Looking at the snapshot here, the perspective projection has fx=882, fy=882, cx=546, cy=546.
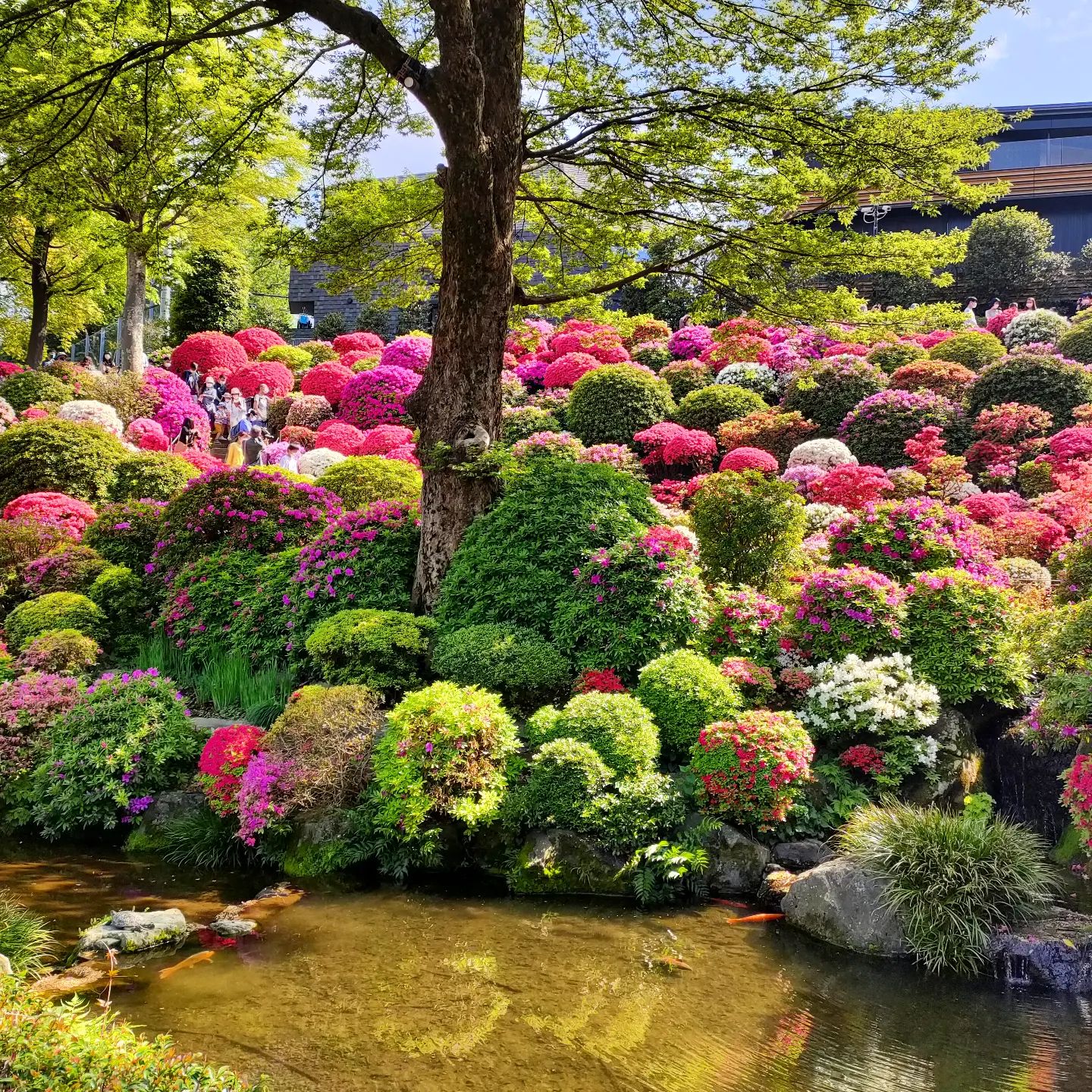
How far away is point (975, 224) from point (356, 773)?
88.7 feet

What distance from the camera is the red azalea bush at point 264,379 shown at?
2209 centimetres

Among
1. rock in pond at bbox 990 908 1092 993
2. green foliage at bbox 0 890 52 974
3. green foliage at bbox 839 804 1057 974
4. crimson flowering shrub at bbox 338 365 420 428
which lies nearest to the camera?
green foliage at bbox 0 890 52 974

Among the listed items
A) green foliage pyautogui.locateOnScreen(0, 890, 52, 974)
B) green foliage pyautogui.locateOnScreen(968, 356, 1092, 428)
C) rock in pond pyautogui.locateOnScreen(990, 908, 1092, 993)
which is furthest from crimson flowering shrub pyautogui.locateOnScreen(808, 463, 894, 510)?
green foliage pyautogui.locateOnScreen(0, 890, 52, 974)

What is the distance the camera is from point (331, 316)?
32062mm

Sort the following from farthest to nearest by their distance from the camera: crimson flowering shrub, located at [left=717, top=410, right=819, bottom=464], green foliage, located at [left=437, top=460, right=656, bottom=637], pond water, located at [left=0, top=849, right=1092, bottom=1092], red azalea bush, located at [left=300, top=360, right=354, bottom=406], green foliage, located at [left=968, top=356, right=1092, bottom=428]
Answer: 1. red azalea bush, located at [left=300, top=360, right=354, bottom=406]
2. crimson flowering shrub, located at [left=717, top=410, right=819, bottom=464]
3. green foliage, located at [left=968, top=356, right=1092, bottom=428]
4. green foliage, located at [left=437, top=460, right=656, bottom=637]
5. pond water, located at [left=0, top=849, right=1092, bottom=1092]

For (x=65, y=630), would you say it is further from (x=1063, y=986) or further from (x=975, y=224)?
(x=975, y=224)

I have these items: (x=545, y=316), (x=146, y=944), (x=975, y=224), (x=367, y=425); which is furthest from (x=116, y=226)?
(x=975, y=224)

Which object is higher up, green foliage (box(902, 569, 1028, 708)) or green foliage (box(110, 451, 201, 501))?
green foliage (box(110, 451, 201, 501))

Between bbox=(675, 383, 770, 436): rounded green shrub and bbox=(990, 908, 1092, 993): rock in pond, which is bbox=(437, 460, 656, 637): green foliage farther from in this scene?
bbox=(675, 383, 770, 436): rounded green shrub

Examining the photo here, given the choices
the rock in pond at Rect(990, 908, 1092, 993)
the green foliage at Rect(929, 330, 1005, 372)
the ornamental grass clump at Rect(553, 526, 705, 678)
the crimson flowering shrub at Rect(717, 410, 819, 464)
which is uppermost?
the green foliage at Rect(929, 330, 1005, 372)

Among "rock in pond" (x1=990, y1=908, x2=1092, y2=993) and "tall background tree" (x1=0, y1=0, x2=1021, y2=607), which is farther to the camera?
"tall background tree" (x1=0, y1=0, x2=1021, y2=607)

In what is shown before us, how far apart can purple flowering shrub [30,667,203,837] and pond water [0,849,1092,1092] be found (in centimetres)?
108

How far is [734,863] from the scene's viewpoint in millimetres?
5969

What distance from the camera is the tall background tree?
7.74m
